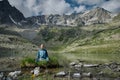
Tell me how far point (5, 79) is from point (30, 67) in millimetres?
13589

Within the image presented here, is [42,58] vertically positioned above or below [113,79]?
above

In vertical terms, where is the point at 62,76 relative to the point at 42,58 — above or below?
below

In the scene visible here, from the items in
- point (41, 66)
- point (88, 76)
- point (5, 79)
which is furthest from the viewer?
point (41, 66)

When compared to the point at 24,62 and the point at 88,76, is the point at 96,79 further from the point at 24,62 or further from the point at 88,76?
the point at 24,62

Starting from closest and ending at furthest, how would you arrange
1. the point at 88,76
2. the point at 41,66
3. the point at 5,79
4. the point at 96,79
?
the point at 5,79 < the point at 96,79 < the point at 88,76 < the point at 41,66

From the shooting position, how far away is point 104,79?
1341 inches

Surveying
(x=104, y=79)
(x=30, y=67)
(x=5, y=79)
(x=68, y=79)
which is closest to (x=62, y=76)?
(x=68, y=79)

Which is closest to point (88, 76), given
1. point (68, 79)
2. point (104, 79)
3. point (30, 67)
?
point (104, 79)

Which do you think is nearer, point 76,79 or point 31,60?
point 76,79

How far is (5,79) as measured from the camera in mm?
30516

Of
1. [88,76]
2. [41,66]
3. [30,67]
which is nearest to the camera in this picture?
[88,76]

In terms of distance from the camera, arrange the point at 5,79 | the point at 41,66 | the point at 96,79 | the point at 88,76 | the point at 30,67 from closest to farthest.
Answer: the point at 5,79
the point at 96,79
the point at 88,76
the point at 41,66
the point at 30,67

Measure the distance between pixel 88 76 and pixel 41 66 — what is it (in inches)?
329

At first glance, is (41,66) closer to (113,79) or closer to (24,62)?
(24,62)
